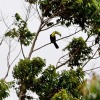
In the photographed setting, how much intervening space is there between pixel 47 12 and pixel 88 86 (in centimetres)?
1329

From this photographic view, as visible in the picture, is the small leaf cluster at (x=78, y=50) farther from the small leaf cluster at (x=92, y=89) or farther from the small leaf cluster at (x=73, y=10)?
the small leaf cluster at (x=92, y=89)

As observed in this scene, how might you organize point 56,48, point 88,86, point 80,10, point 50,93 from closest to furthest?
point 88,86 → point 50,93 → point 56,48 → point 80,10

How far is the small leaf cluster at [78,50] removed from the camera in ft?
45.0

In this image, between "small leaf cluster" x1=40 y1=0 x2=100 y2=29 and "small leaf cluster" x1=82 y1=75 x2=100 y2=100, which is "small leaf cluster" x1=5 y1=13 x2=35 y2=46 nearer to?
"small leaf cluster" x1=40 y1=0 x2=100 y2=29

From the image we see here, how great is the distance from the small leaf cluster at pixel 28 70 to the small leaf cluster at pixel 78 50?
2501mm

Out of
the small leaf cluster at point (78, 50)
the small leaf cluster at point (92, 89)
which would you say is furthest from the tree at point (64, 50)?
the small leaf cluster at point (92, 89)

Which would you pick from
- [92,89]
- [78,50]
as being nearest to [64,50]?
[78,50]

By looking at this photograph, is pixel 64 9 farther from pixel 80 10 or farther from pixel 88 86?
pixel 88 86

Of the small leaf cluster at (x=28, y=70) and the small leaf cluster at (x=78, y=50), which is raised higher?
the small leaf cluster at (x=78, y=50)

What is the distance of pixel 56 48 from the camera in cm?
1265

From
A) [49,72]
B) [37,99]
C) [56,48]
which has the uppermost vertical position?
A: [56,48]

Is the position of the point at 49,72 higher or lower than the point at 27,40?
lower

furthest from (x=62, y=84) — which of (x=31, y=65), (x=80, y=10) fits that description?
(x=80, y=10)

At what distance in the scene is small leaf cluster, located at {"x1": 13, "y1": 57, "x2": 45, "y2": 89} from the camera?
454 inches
